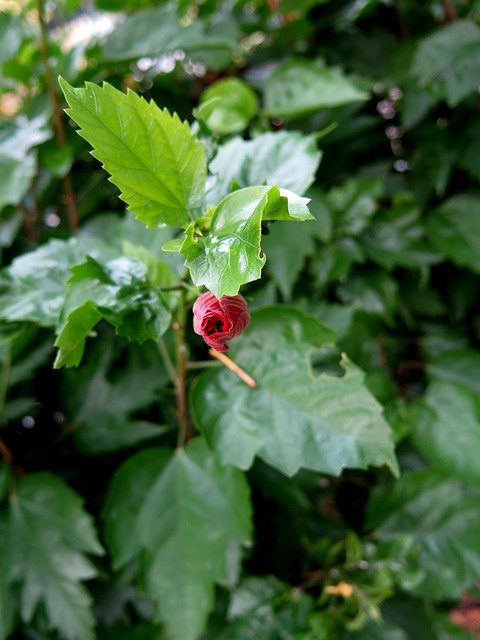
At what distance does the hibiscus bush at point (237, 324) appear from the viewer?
472mm

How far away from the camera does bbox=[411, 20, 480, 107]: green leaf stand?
2.74ft

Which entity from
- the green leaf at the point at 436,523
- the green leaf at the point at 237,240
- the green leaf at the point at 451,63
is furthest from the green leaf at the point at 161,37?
the green leaf at the point at 436,523

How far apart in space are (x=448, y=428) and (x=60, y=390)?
518 millimetres

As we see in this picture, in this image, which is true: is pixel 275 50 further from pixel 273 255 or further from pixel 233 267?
pixel 233 267

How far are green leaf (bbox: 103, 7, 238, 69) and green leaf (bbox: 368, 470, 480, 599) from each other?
0.67 metres

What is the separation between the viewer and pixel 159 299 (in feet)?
1.54

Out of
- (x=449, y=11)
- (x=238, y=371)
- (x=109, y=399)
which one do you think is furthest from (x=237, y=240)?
(x=449, y=11)

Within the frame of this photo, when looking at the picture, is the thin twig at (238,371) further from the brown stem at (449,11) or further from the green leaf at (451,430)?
the brown stem at (449,11)

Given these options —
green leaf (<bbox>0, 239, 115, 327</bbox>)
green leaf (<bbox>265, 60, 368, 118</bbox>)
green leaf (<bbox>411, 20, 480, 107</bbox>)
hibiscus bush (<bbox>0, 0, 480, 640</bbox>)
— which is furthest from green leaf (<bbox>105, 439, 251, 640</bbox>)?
green leaf (<bbox>411, 20, 480, 107</bbox>)

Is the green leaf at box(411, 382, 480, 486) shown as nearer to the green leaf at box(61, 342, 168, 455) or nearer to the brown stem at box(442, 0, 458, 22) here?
the green leaf at box(61, 342, 168, 455)

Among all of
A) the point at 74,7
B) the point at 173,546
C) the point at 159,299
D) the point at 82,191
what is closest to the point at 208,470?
the point at 173,546

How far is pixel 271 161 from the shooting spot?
56cm

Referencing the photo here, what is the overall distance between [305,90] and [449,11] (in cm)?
32

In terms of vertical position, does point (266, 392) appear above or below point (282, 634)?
above
